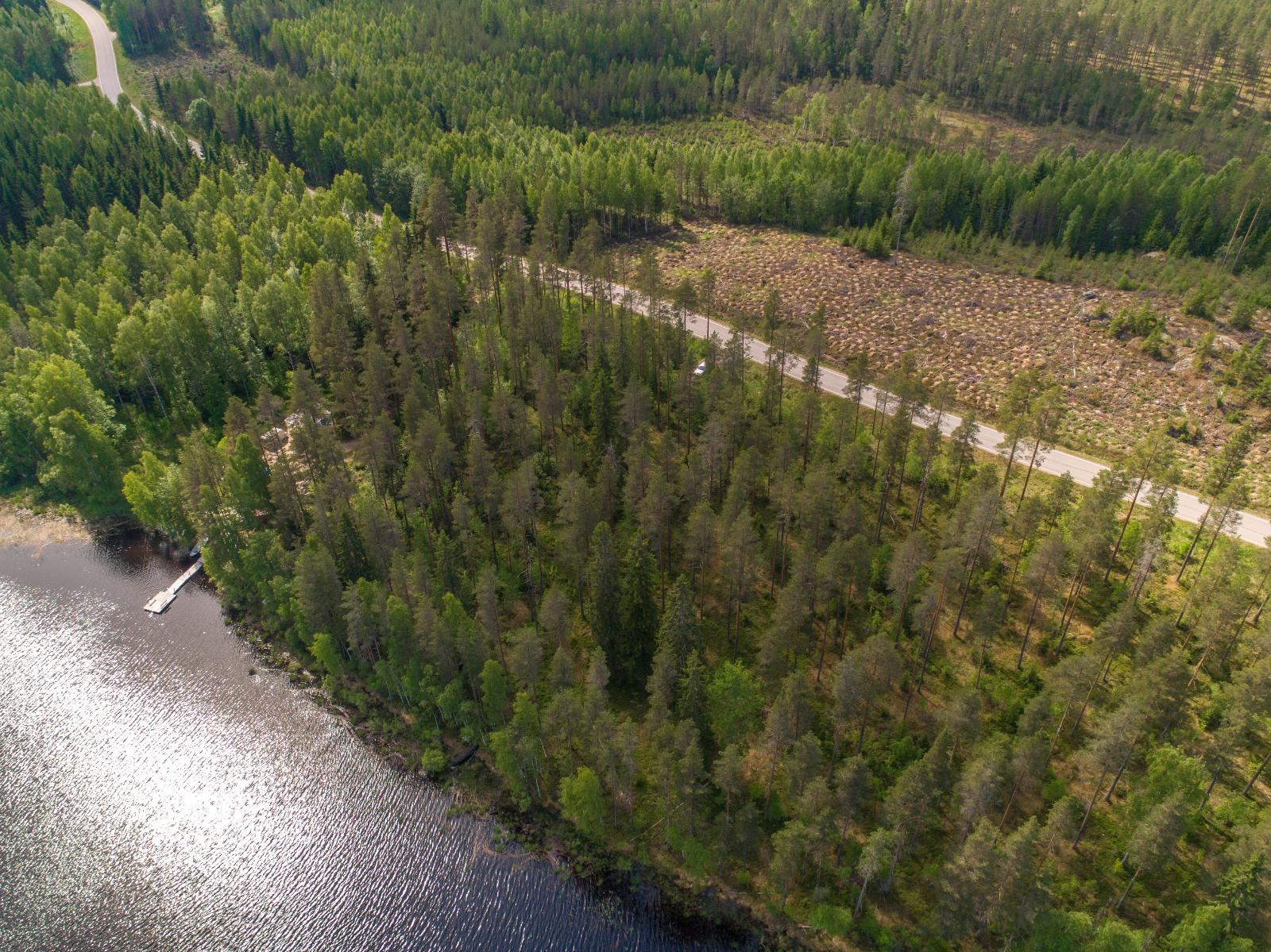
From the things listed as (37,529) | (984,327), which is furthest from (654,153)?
(37,529)

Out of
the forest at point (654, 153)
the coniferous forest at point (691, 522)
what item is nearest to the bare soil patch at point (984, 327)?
the coniferous forest at point (691, 522)

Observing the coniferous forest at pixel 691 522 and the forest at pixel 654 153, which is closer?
the coniferous forest at pixel 691 522

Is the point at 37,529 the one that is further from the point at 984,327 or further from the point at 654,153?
the point at 984,327

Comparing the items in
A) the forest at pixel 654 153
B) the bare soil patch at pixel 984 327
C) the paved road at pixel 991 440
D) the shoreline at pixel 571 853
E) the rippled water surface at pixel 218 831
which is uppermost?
the forest at pixel 654 153

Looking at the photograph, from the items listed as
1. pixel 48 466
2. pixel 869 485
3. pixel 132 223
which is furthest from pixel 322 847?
pixel 132 223

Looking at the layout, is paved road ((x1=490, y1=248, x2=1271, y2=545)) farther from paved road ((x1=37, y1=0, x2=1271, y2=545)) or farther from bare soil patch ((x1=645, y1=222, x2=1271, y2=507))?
bare soil patch ((x1=645, y1=222, x2=1271, y2=507))

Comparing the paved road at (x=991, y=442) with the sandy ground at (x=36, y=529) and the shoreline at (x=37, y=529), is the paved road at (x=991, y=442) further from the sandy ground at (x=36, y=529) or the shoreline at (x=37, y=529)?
the sandy ground at (x=36, y=529)

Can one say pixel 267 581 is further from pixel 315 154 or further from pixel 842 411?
pixel 315 154
